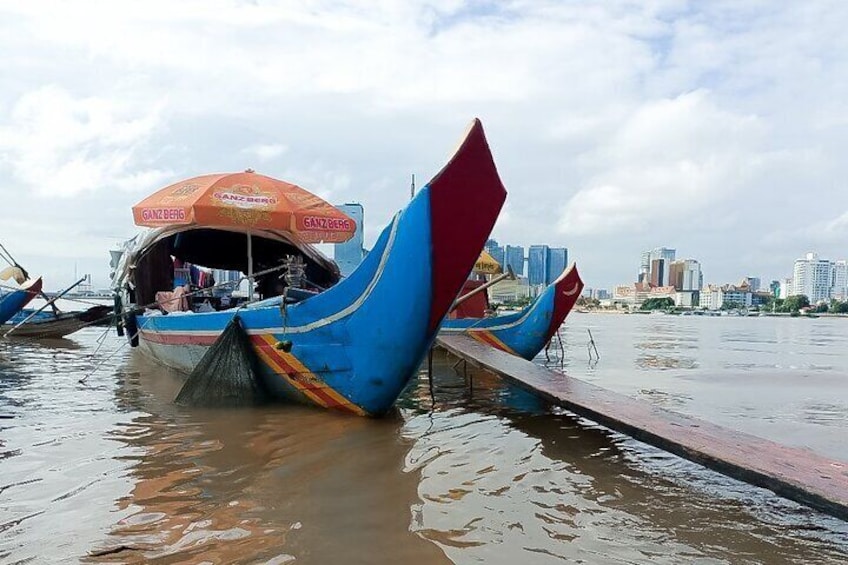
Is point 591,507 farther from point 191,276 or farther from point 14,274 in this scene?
point 14,274

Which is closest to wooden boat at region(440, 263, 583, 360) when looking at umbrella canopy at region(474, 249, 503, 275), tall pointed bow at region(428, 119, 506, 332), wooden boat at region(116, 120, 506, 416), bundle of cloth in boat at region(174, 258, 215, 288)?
umbrella canopy at region(474, 249, 503, 275)

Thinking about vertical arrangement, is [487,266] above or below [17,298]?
above

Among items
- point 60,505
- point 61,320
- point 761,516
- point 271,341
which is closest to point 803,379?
point 761,516

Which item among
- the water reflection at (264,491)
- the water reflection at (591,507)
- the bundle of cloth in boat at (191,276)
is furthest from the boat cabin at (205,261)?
the water reflection at (591,507)

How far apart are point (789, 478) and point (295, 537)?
281 centimetres

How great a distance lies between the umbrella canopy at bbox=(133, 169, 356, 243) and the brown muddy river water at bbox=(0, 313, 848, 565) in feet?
8.02

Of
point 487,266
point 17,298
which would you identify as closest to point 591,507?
point 487,266

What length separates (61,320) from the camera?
18500 mm

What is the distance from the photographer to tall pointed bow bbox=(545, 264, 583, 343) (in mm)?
Answer: 12727

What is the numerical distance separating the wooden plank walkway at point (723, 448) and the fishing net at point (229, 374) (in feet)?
10.1

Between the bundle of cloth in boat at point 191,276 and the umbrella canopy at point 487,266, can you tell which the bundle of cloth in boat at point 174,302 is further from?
the umbrella canopy at point 487,266

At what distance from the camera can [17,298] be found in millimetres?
16922

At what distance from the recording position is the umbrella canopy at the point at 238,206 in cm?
823

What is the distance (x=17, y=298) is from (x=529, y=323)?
1393 cm
